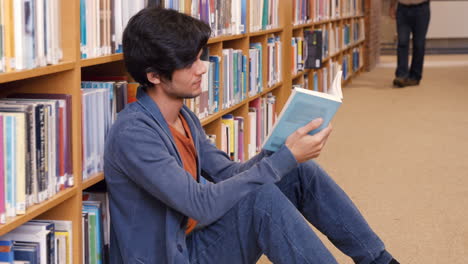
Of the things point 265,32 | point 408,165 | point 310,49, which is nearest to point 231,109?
point 265,32

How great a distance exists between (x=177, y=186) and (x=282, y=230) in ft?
0.88

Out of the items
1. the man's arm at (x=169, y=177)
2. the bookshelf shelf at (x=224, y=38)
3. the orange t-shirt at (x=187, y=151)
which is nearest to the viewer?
the man's arm at (x=169, y=177)

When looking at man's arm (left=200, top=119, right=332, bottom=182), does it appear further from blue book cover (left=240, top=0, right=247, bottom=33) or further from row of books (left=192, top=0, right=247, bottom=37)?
blue book cover (left=240, top=0, right=247, bottom=33)

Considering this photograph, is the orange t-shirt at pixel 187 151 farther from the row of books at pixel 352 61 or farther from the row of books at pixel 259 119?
the row of books at pixel 352 61

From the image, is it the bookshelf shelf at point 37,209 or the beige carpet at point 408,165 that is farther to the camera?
the beige carpet at point 408,165

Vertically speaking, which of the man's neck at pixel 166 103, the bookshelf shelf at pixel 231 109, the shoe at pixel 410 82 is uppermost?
the man's neck at pixel 166 103

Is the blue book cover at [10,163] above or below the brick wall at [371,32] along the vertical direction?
below

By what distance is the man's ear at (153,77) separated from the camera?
176 centimetres

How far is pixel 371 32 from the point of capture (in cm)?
948

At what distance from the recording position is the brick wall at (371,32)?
934 cm

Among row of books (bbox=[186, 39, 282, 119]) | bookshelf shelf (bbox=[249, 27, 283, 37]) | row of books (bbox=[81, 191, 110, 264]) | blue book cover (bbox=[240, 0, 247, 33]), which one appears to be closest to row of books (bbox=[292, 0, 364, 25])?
bookshelf shelf (bbox=[249, 27, 283, 37])

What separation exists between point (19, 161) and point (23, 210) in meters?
0.10

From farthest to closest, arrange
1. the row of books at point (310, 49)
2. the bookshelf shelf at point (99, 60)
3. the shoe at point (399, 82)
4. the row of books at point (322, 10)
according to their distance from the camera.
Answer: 1. the shoe at point (399, 82)
2. the row of books at point (322, 10)
3. the row of books at point (310, 49)
4. the bookshelf shelf at point (99, 60)

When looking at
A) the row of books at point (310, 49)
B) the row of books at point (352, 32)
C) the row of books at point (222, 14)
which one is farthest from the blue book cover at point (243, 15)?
the row of books at point (352, 32)
